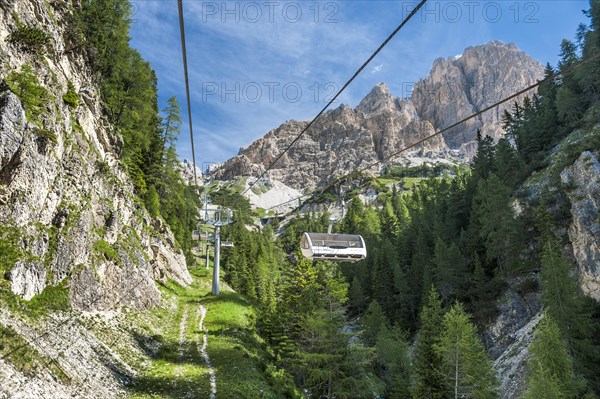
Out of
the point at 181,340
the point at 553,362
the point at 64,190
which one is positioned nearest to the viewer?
the point at 64,190

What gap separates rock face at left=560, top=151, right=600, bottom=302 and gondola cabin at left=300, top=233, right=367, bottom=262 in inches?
1184

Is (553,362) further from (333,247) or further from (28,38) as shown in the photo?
(28,38)

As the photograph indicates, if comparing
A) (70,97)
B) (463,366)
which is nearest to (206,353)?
(463,366)

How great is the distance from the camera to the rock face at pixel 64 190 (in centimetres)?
1855

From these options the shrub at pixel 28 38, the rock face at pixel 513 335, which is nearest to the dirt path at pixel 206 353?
the shrub at pixel 28 38

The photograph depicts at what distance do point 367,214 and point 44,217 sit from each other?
109001 mm

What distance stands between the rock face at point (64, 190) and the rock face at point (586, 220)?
134ft

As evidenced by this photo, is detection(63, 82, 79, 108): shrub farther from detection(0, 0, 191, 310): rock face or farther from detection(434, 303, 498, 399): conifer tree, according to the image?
detection(434, 303, 498, 399): conifer tree

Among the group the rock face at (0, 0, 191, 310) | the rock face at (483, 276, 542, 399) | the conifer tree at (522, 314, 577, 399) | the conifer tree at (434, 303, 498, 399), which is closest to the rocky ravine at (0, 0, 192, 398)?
the rock face at (0, 0, 191, 310)

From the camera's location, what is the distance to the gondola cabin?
20.3 metres

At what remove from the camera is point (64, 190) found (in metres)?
23.0

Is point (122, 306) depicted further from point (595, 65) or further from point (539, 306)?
point (595, 65)

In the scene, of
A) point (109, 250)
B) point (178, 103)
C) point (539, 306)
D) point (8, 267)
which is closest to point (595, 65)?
point (539, 306)

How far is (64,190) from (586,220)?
153ft
